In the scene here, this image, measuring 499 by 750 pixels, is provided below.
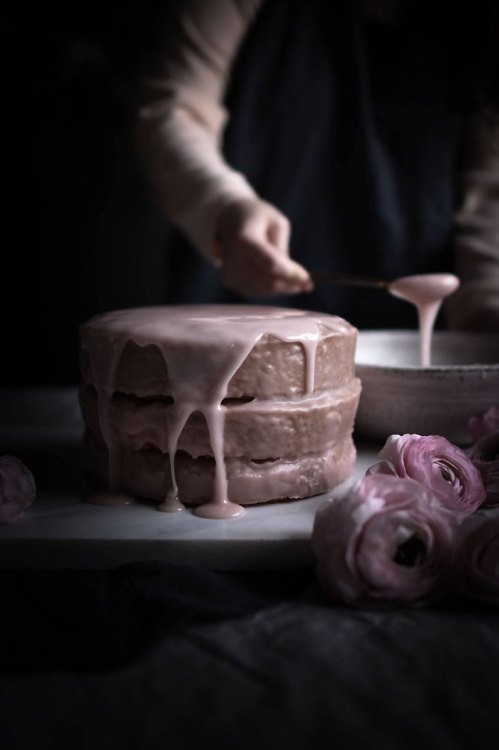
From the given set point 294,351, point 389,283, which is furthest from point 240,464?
point 389,283

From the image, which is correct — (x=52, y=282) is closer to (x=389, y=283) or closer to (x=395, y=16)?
(x=395, y=16)

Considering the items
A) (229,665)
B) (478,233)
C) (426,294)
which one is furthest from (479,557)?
(478,233)

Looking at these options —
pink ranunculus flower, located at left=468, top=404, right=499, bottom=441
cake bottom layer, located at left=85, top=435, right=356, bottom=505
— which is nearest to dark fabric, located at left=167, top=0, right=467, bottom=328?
pink ranunculus flower, located at left=468, top=404, right=499, bottom=441

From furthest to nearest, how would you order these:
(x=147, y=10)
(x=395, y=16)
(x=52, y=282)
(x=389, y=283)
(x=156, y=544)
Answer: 1. (x=52, y=282)
2. (x=147, y=10)
3. (x=395, y=16)
4. (x=389, y=283)
5. (x=156, y=544)

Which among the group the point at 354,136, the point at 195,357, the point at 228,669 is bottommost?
the point at 228,669

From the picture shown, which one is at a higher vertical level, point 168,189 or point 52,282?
point 168,189

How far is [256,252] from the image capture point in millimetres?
1328

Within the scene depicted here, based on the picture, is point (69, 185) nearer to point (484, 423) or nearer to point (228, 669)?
point (484, 423)

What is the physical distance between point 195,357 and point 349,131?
3.18 feet

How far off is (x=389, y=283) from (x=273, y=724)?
819 millimetres

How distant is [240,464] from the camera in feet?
2.75

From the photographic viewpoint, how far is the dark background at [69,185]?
2266mm

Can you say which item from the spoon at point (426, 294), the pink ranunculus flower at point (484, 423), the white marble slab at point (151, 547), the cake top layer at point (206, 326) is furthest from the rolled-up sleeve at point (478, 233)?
the white marble slab at point (151, 547)

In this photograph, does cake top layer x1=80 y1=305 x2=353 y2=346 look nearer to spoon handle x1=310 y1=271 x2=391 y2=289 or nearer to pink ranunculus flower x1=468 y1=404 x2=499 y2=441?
pink ranunculus flower x1=468 y1=404 x2=499 y2=441
